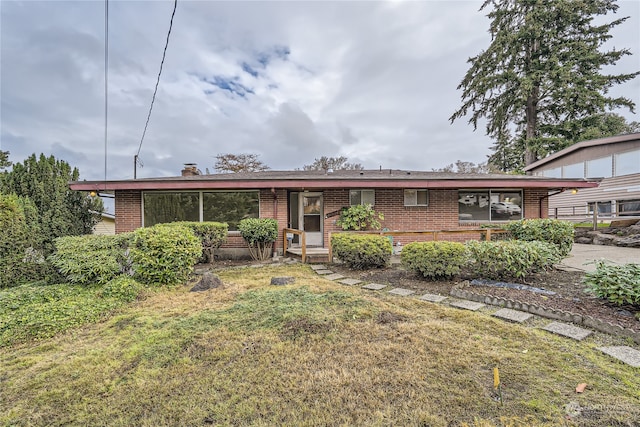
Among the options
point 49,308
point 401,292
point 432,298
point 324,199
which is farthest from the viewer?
point 324,199

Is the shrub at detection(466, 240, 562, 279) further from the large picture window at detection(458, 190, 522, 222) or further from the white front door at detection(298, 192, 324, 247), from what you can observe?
the white front door at detection(298, 192, 324, 247)

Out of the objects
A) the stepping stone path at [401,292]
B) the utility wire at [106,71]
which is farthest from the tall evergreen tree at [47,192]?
the stepping stone path at [401,292]

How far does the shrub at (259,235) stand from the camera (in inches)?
320

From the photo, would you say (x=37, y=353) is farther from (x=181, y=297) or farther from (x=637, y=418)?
(x=637, y=418)

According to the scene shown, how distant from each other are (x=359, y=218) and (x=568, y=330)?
616 centimetres

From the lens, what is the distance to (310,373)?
245 cm

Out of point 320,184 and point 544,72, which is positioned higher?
point 544,72

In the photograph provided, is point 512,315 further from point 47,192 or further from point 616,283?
point 47,192

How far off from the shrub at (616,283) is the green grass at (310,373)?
146cm

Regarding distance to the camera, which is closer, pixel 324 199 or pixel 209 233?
pixel 209 233

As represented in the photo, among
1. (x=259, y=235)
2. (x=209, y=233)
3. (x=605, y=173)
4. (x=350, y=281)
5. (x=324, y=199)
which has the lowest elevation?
(x=350, y=281)

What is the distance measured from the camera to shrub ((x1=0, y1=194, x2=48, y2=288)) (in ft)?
16.6

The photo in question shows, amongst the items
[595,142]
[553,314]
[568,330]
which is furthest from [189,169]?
[595,142]

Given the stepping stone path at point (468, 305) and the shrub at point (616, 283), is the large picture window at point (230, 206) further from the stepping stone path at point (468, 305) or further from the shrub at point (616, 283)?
the shrub at point (616, 283)
